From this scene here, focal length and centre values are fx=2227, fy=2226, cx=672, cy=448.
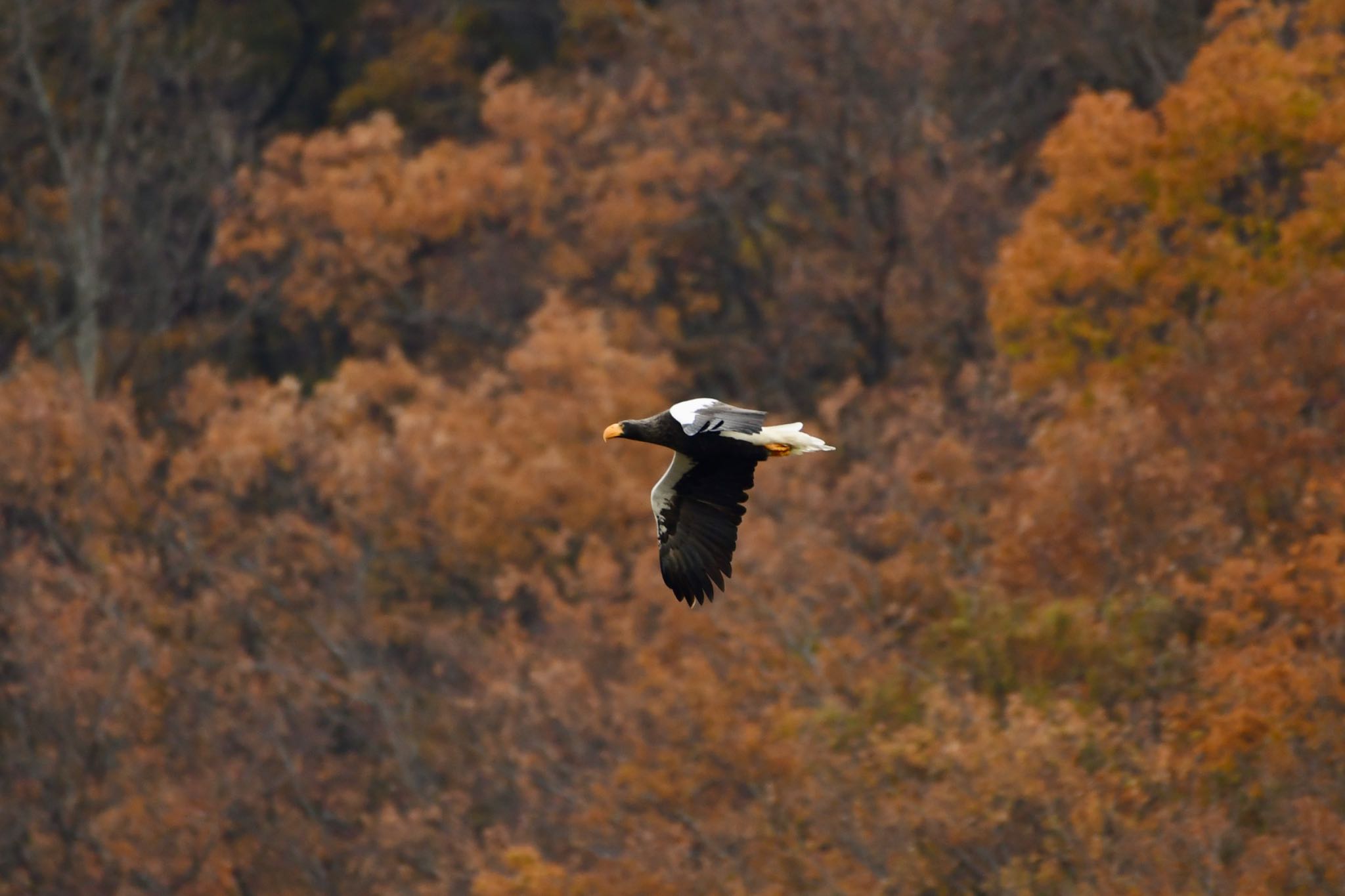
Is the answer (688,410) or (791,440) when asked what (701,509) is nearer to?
(791,440)

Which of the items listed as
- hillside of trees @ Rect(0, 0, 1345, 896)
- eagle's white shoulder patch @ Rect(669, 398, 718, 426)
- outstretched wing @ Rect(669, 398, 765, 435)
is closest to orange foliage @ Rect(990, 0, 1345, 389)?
hillside of trees @ Rect(0, 0, 1345, 896)

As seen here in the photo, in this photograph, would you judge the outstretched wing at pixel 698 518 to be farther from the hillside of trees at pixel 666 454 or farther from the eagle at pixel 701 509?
the hillside of trees at pixel 666 454

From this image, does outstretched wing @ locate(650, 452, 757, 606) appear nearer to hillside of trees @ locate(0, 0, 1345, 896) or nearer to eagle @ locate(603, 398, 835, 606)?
eagle @ locate(603, 398, 835, 606)

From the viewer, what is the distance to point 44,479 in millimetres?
31984

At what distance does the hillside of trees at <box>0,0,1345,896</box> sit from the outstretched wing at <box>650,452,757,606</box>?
266 inches

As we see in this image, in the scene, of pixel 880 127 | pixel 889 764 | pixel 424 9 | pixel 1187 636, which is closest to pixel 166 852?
pixel 889 764

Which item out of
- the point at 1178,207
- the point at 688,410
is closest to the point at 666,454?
the point at 1178,207

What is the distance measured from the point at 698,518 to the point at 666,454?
61.1ft

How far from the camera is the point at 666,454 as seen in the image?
31.2 m

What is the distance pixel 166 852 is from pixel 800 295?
13301 mm

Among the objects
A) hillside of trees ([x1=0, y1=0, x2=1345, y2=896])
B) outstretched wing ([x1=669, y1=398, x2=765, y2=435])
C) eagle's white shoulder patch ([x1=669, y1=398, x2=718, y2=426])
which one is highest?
hillside of trees ([x1=0, y1=0, x2=1345, y2=896])

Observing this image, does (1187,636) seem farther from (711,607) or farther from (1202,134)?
(1202,134)

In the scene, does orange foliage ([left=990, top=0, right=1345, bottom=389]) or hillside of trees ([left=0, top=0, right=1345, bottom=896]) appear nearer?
hillside of trees ([left=0, top=0, right=1345, bottom=896])

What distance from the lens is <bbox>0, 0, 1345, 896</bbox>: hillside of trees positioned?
20891mm
